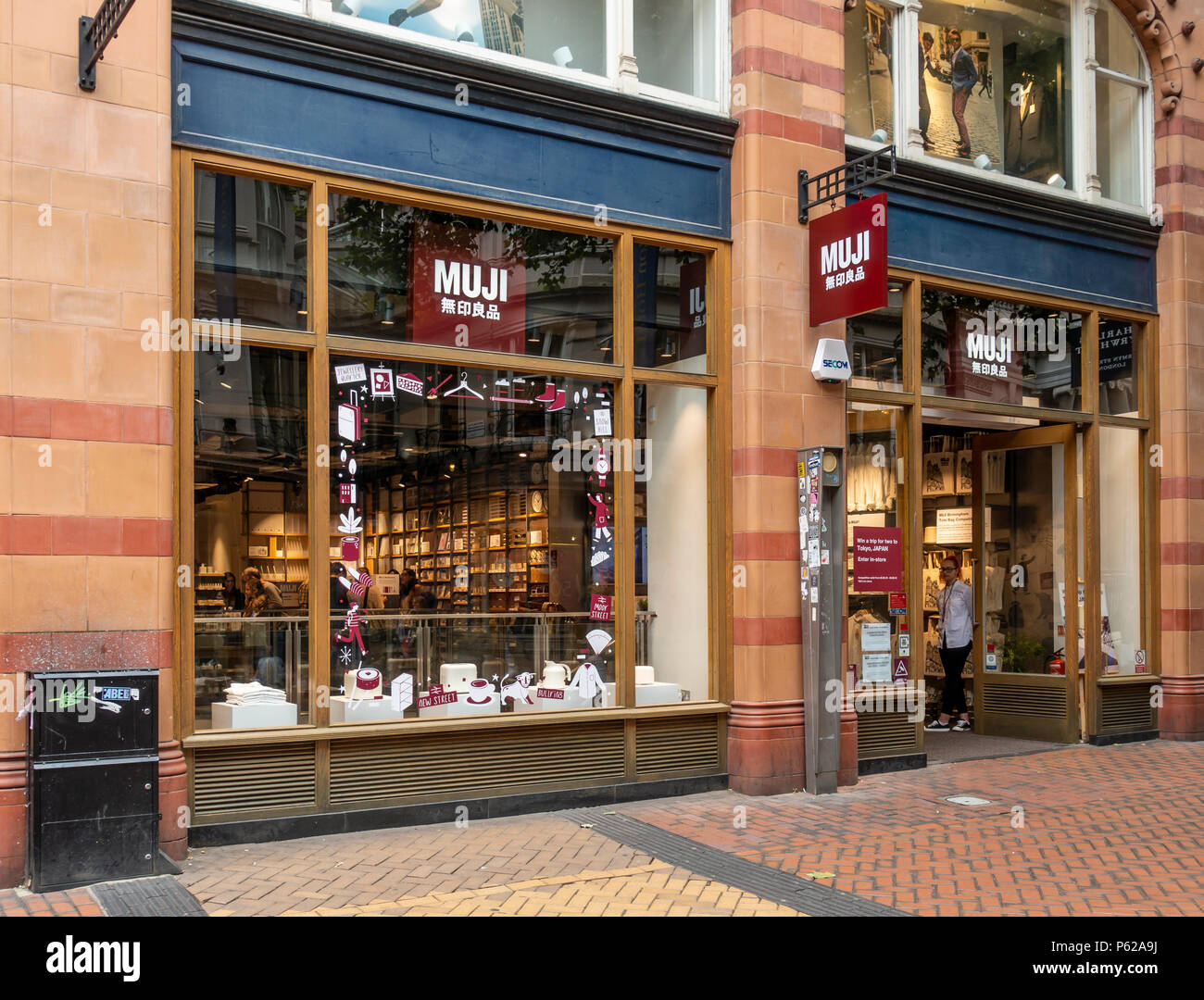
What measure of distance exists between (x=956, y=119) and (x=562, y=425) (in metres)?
5.47

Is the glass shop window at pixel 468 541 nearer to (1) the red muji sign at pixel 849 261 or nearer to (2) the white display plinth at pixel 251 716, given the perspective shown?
(2) the white display plinth at pixel 251 716

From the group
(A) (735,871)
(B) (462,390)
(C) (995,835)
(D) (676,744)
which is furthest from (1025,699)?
(B) (462,390)

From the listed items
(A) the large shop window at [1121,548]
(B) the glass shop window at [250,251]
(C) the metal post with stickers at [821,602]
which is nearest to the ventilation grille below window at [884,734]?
(C) the metal post with stickers at [821,602]

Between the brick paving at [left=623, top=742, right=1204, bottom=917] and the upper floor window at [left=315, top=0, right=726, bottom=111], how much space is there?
577cm

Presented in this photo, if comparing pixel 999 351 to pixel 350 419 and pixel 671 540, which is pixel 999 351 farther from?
pixel 350 419

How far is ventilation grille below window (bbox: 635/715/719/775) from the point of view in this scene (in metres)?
9.09

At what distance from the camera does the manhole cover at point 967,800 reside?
9008mm

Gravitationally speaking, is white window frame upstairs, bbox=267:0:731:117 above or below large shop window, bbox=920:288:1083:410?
above

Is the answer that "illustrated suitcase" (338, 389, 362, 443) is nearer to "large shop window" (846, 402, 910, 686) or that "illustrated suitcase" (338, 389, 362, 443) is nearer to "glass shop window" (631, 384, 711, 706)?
"glass shop window" (631, 384, 711, 706)

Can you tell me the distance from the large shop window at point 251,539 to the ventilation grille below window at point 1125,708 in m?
8.34

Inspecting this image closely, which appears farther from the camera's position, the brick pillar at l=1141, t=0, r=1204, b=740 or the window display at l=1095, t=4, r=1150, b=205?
the window display at l=1095, t=4, r=1150, b=205

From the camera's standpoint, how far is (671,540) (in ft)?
31.5

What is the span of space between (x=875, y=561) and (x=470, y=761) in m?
4.11

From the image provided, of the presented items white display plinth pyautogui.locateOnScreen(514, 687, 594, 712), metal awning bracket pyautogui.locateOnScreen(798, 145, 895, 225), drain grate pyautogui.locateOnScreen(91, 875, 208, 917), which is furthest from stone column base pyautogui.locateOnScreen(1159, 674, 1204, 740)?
drain grate pyautogui.locateOnScreen(91, 875, 208, 917)
